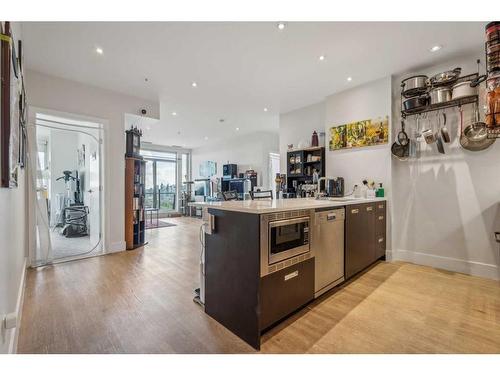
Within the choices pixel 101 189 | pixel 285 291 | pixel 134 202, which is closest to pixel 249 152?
pixel 134 202

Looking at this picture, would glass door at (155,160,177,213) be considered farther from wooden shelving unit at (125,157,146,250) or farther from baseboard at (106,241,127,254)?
baseboard at (106,241,127,254)

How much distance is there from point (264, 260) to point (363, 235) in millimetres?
1891

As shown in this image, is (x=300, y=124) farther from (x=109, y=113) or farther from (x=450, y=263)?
(x=109, y=113)

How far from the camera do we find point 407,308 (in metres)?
2.12

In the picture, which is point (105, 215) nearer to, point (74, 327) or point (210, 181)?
point (74, 327)

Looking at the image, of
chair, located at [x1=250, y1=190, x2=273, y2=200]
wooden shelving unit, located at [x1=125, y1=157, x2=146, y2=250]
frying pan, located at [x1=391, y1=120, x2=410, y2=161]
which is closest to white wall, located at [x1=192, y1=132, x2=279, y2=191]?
chair, located at [x1=250, y1=190, x2=273, y2=200]

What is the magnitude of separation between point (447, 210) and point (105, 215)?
5.27 meters

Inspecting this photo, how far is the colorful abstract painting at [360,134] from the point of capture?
3.61 metres

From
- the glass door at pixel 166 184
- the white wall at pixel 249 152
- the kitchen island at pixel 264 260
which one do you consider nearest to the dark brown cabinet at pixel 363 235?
the kitchen island at pixel 264 260

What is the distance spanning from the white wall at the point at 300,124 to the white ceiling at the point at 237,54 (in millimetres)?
501

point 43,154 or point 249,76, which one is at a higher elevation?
point 249,76

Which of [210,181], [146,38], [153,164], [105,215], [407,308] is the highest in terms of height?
[146,38]

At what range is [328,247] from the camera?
231 centimetres

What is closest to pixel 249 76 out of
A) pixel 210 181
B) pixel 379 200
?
pixel 379 200
